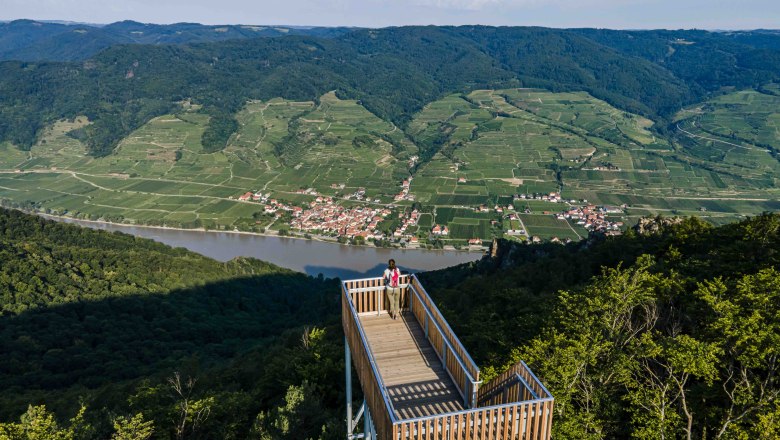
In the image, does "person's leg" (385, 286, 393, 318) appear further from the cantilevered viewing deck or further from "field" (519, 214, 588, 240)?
"field" (519, 214, 588, 240)

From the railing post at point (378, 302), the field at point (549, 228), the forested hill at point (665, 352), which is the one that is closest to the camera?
the forested hill at point (665, 352)

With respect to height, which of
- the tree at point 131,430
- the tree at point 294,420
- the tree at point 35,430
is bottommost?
the tree at point 294,420

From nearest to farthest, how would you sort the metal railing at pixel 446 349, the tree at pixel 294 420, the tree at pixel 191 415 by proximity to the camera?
the metal railing at pixel 446 349, the tree at pixel 294 420, the tree at pixel 191 415

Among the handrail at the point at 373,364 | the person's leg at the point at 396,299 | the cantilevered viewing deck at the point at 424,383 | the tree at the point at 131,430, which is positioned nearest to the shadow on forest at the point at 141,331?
the tree at the point at 131,430

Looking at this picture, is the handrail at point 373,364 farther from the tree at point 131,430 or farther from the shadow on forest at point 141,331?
the shadow on forest at point 141,331

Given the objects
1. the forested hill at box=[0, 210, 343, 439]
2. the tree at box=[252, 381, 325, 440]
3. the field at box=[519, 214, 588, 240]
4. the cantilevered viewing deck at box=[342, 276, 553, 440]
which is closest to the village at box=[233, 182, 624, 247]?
the field at box=[519, 214, 588, 240]

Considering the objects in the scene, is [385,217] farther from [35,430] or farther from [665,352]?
[665,352]

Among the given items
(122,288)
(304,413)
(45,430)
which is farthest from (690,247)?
(122,288)

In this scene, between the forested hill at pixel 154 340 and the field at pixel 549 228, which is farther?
the field at pixel 549 228

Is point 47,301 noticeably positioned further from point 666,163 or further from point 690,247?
point 666,163
